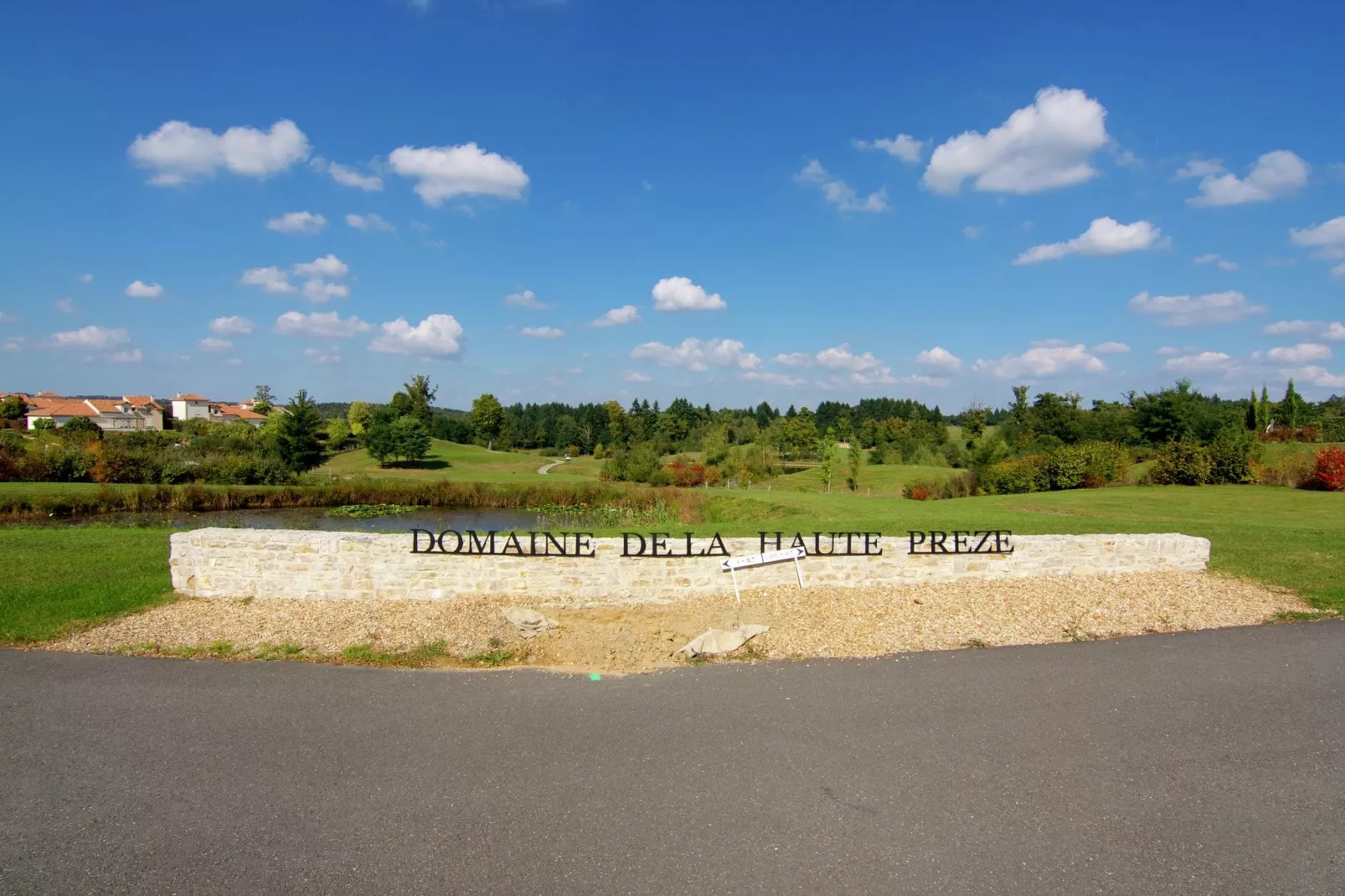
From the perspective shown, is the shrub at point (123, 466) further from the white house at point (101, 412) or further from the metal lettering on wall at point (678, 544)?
the white house at point (101, 412)

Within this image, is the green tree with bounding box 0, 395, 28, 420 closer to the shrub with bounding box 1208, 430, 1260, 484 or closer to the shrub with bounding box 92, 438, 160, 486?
the shrub with bounding box 92, 438, 160, 486

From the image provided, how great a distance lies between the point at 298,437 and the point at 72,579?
123 ft

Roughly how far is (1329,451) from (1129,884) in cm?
2692

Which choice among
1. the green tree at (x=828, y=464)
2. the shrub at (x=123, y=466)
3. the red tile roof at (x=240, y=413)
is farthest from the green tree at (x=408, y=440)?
the red tile roof at (x=240, y=413)

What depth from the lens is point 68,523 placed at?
20984 millimetres

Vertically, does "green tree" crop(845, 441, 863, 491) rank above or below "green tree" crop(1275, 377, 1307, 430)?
below

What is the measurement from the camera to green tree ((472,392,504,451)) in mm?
80625

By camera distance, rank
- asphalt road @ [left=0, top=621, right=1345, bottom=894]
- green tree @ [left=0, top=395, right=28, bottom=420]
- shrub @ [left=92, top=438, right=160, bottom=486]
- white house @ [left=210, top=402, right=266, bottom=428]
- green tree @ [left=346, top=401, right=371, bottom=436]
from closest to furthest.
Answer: asphalt road @ [left=0, top=621, right=1345, bottom=894]
shrub @ [left=92, top=438, right=160, bottom=486]
green tree @ [left=0, top=395, right=28, bottom=420]
green tree @ [left=346, top=401, right=371, bottom=436]
white house @ [left=210, top=402, right=266, bottom=428]

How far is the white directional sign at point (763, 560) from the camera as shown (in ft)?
28.7

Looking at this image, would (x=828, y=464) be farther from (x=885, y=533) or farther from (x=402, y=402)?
(x=402, y=402)

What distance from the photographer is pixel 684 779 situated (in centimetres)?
432

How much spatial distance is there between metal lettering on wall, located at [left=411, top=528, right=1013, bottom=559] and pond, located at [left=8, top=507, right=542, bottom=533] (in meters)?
12.0

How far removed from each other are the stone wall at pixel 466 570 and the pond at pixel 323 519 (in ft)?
38.2

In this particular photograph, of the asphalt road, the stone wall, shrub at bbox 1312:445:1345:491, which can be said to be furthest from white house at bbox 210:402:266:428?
shrub at bbox 1312:445:1345:491
